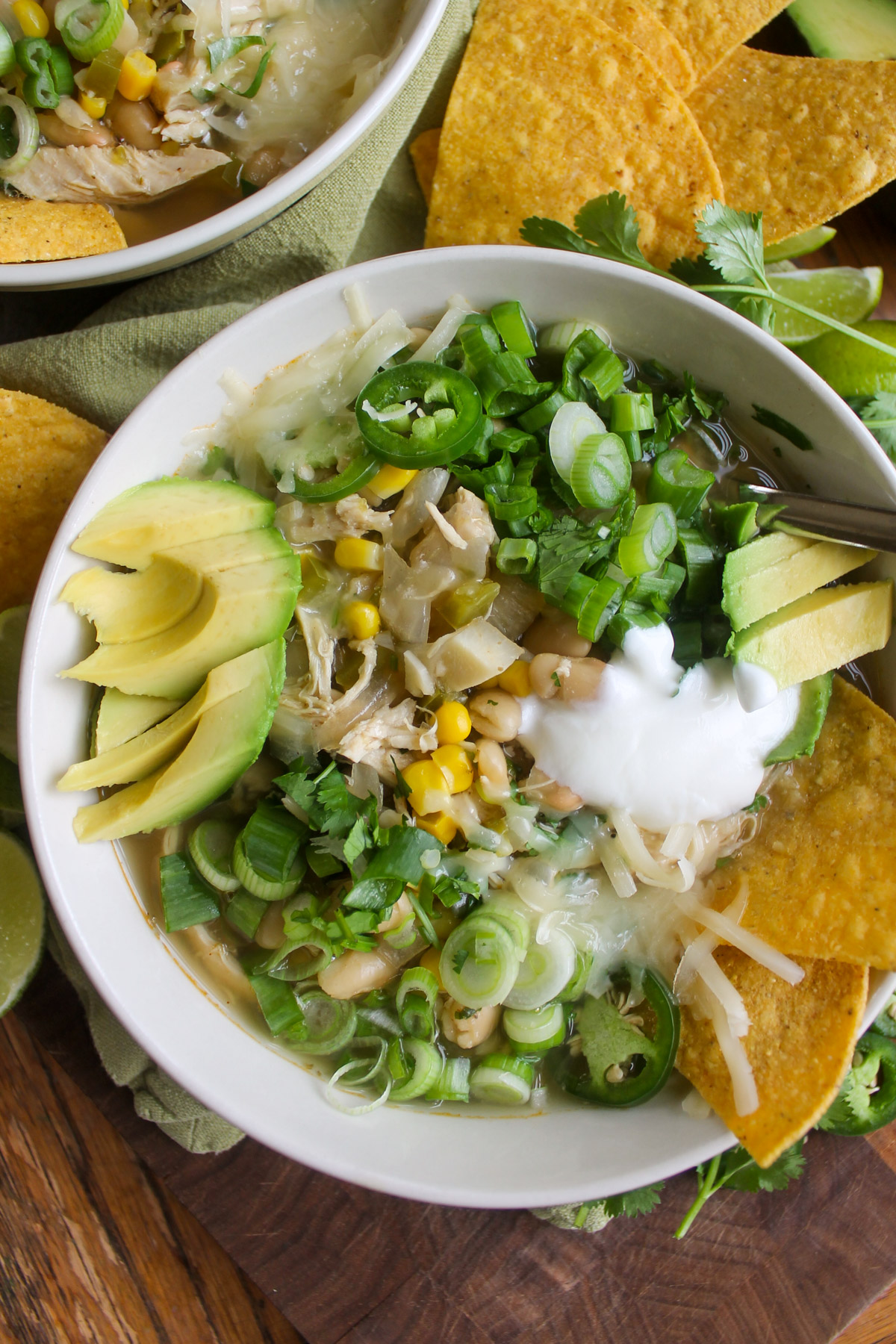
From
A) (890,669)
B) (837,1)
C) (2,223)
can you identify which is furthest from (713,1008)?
(837,1)

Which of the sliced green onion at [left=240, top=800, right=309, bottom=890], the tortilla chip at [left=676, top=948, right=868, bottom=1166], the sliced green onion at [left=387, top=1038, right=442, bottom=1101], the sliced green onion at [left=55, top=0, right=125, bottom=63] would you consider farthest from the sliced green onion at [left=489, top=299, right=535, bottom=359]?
the sliced green onion at [left=387, top=1038, right=442, bottom=1101]

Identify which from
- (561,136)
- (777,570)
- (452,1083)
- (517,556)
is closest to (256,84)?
(561,136)

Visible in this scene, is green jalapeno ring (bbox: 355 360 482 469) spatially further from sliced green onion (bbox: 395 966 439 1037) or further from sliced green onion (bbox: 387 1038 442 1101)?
sliced green onion (bbox: 387 1038 442 1101)

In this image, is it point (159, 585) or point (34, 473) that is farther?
point (34, 473)

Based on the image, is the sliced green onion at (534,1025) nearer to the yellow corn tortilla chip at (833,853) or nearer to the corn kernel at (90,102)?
the yellow corn tortilla chip at (833,853)

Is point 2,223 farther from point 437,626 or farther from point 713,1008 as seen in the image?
point 713,1008

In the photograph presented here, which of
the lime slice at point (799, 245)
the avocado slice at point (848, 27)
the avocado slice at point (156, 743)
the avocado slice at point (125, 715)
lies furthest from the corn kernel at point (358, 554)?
the avocado slice at point (848, 27)

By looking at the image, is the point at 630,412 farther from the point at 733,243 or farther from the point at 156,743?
the point at 156,743

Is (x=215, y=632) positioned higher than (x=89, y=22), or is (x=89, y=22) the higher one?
(x=89, y=22)
